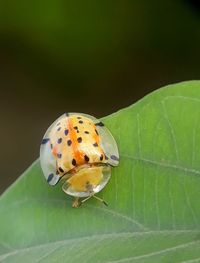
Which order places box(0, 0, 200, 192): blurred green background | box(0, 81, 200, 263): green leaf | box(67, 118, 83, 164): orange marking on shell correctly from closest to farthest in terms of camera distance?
box(0, 81, 200, 263): green leaf
box(67, 118, 83, 164): orange marking on shell
box(0, 0, 200, 192): blurred green background

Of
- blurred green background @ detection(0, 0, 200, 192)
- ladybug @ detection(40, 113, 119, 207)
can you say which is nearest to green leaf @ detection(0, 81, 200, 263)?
ladybug @ detection(40, 113, 119, 207)

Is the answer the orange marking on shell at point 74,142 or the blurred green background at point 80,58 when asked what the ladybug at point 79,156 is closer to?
the orange marking on shell at point 74,142

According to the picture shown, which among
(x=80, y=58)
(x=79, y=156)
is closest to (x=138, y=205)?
(x=79, y=156)

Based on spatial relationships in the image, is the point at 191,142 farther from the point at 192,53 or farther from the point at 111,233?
the point at 192,53

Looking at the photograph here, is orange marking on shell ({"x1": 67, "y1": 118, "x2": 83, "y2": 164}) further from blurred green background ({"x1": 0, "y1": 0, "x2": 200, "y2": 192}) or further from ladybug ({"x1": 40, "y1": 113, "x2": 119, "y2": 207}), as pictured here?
blurred green background ({"x1": 0, "y1": 0, "x2": 200, "y2": 192})

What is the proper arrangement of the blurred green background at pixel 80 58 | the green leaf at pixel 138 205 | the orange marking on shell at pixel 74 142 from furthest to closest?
the blurred green background at pixel 80 58 → the orange marking on shell at pixel 74 142 → the green leaf at pixel 138 205

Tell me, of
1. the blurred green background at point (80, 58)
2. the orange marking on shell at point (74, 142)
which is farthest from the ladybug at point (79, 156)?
the blurred green background at point (80, 58)
